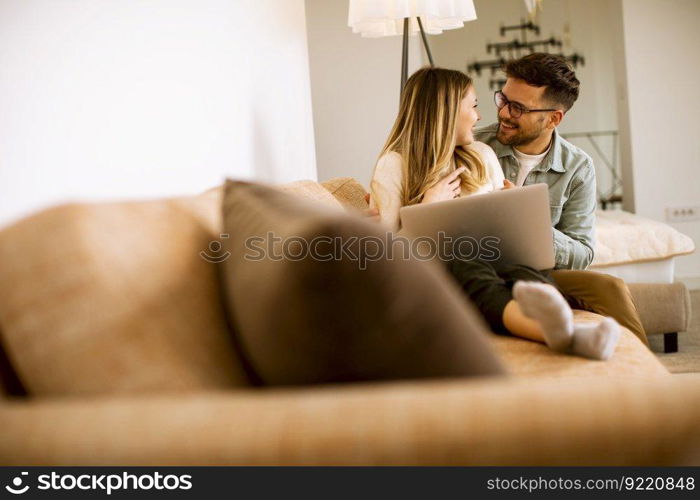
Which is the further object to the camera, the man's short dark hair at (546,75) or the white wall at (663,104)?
the white wall at (663,104)

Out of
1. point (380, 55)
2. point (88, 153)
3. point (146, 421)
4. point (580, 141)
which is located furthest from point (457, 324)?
point (580, 141)

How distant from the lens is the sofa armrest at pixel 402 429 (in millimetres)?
566

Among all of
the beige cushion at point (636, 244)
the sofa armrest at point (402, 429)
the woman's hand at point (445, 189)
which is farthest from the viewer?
the beige cushion at point (636, 244)

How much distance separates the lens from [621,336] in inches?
64.1

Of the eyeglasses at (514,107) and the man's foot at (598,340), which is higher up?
the eyeglasses at (514,107)

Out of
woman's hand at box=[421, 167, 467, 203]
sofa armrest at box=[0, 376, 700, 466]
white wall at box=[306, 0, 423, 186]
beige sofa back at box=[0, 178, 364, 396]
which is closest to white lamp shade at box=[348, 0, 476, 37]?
woman's hand at box=[421, 167, 467, 203]

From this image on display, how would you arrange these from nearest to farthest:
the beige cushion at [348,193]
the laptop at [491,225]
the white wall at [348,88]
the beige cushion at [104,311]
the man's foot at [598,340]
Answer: the beige cushion at [104,311], the man's foot at [598,340], the laptop at [491,225], the beige cushion at [348,193], the white wall at [348,88]

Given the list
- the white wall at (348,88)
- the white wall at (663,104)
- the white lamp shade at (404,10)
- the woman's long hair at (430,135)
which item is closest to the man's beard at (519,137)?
the woman's long hair at (430,135)

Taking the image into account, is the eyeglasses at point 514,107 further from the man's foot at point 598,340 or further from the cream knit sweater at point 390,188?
the man's foot at point 598,340

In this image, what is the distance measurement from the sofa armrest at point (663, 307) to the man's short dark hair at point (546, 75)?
0.92 meters

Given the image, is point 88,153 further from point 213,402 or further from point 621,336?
point 621,336

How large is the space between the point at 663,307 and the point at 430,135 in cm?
141

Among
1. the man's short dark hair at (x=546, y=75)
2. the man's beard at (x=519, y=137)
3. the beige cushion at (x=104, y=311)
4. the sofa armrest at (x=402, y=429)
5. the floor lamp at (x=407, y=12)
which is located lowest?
the sofa armrest at (x=402, y=429)
